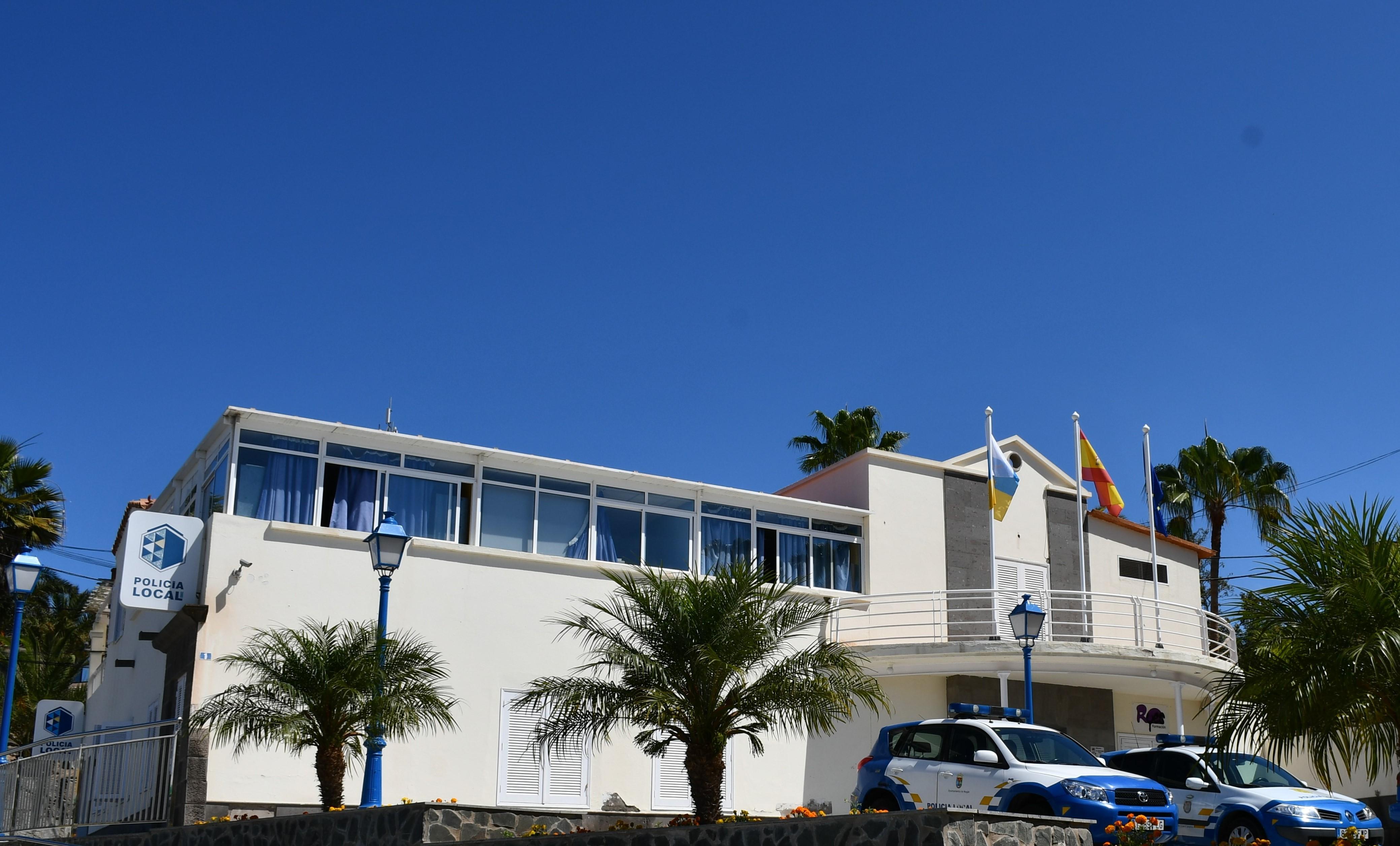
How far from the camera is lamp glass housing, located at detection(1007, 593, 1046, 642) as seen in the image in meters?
20.2

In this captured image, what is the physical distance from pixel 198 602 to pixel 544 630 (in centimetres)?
564

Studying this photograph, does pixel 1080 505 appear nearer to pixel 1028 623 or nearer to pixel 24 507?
pixel 1028 623

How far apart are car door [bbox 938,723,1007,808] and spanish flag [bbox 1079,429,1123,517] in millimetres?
13458

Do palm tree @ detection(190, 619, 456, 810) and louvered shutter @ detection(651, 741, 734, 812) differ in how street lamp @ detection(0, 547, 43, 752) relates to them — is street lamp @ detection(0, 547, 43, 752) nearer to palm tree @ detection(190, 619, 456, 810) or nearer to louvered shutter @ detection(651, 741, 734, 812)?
palm tree @ detection(190, 619, 456, 810)

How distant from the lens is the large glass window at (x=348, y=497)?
71.1 feet

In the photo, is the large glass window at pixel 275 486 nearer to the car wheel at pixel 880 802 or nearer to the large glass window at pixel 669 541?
the large glass window at pixel 669 541

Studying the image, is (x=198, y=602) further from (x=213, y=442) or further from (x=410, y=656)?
(x=410, y=656)

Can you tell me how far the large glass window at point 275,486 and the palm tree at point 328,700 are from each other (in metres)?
4.83

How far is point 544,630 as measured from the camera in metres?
22.6

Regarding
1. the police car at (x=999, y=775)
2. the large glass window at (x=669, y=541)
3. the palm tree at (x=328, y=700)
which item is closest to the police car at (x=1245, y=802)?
the police car at (x=999, y=775)

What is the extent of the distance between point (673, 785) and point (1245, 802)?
10306 mm

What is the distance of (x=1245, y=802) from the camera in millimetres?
15344

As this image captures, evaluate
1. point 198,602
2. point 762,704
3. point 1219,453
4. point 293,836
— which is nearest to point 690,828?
point 762,704

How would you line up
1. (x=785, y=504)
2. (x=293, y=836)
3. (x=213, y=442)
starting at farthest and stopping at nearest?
1. (x=785, y=504)
2. (x=213, y=442)
3. (x=293, y=836)
